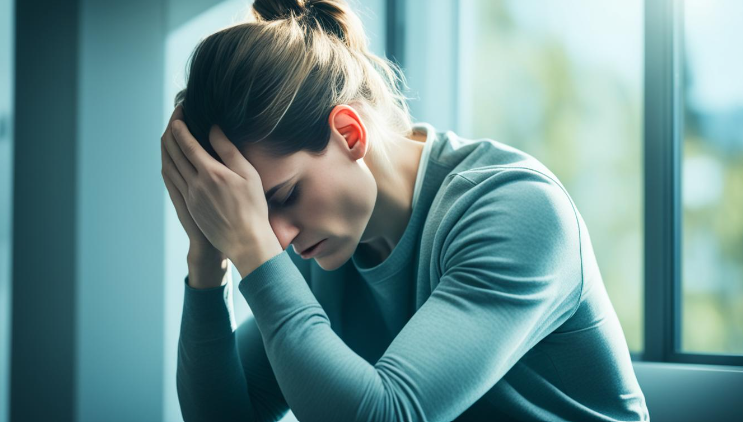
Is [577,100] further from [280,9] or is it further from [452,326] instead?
[452,326]

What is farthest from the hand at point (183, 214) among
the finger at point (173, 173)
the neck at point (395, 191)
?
the neck at point (395, 191)

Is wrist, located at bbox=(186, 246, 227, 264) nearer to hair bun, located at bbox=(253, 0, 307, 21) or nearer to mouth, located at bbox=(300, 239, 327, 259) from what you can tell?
mouth, located at bbox=(300, 239, 327, 259)

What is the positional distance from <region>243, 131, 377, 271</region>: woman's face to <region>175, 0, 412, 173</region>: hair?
0.7 inches

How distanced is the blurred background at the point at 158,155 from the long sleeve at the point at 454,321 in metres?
0.32

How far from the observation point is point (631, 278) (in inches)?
56.7

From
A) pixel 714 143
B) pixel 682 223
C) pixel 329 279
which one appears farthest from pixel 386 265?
pixel 714 143

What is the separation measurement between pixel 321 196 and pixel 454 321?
0.83ft

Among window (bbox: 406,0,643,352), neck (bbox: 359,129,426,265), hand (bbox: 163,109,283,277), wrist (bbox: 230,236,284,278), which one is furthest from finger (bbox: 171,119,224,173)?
window (bbox: 406,0,643,352)

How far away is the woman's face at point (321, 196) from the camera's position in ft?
2.50

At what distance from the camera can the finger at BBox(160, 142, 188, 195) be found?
2.58ft

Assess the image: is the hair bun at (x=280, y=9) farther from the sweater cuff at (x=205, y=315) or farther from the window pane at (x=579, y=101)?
the window pane at (x=579, y=101)

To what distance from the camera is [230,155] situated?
751 mm

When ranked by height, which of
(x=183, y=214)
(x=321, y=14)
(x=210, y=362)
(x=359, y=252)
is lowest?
(x=210, y=362)

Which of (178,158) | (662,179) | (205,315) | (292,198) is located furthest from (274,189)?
(662,179)
